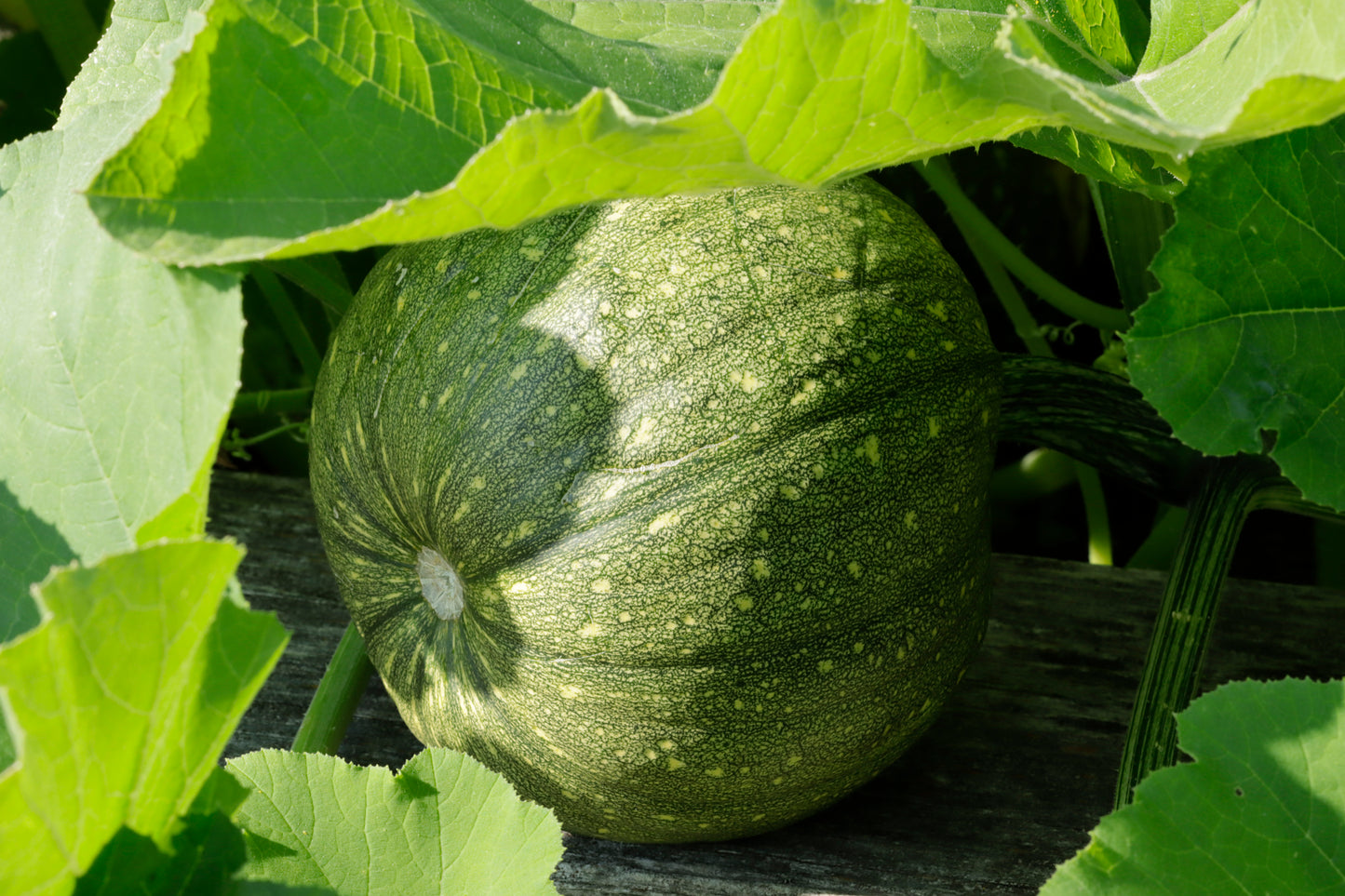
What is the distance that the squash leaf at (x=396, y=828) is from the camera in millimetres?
1061

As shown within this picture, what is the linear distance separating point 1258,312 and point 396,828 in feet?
2.95

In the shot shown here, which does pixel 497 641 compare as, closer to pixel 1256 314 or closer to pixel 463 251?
pixel 463 251

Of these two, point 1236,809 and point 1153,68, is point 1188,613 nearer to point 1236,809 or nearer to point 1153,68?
point 1236,809

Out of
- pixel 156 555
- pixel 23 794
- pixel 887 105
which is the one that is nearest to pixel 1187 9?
pixel 887 105

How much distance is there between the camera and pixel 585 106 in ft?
2.57

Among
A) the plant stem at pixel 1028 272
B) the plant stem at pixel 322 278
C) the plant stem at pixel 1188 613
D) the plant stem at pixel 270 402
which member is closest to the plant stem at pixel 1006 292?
the plant stem at pixel 1028 272

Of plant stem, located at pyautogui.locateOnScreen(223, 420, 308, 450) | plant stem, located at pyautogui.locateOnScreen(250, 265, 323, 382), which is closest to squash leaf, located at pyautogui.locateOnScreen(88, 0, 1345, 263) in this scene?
plant stem, located at pyautogui.locateOnScreen(250, 265, 323, 382)

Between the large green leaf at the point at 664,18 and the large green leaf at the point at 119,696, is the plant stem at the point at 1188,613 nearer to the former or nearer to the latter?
the large green leaf at the point at 664,18

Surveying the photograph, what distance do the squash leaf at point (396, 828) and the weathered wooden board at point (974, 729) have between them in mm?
278

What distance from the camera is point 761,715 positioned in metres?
1.16

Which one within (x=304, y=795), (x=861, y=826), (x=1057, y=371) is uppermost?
(x=1057, y=371)

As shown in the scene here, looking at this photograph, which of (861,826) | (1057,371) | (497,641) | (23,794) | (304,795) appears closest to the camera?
(23,794)

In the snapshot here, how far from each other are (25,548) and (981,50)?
0.99 m

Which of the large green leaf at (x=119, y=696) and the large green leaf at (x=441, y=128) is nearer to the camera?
the large green leaf at (x=119, y=696)
